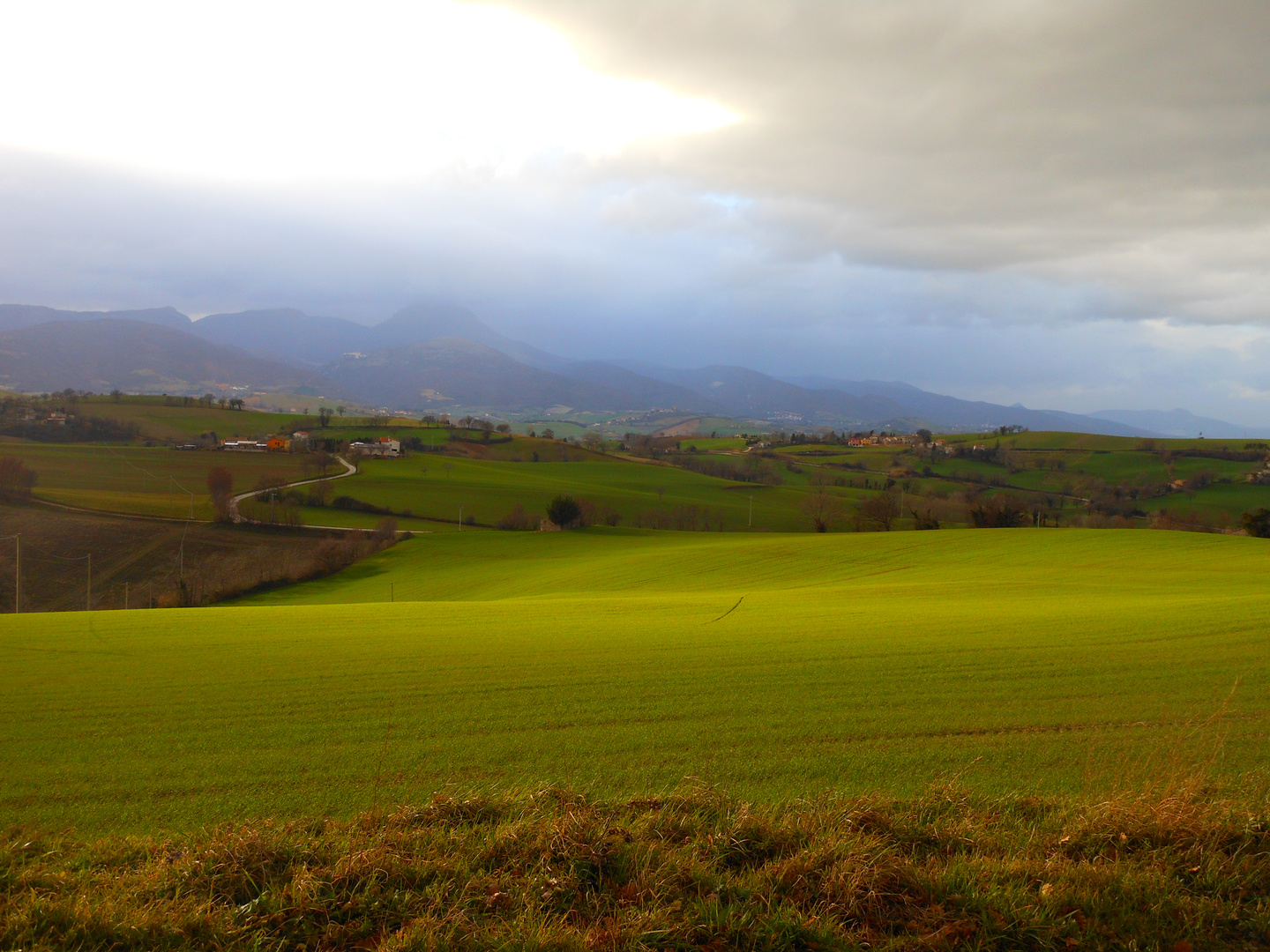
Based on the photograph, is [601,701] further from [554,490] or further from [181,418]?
[181,418]

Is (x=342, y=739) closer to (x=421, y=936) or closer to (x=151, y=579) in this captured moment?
(x=421, y=936)

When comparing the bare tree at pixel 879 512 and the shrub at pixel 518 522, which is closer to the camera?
the shrub at pixel 518 522

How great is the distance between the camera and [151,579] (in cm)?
5044

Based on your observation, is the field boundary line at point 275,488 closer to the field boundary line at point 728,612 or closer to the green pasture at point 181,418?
the green pasture at point 181,418

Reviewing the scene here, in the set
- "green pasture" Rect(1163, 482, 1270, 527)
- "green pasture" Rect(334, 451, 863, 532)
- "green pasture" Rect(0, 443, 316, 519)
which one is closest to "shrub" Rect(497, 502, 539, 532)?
"green pasture" Rect(334, 451, 863, 532)

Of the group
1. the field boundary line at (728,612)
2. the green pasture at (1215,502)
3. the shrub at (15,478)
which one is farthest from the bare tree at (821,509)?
the shrub at (15,478)

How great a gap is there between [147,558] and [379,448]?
51863 mm

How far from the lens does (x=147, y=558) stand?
175ft

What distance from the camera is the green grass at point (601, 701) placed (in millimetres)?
7957

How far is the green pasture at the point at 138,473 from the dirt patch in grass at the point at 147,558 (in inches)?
179

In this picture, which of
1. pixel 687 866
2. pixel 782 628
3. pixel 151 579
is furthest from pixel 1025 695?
pixel 151 579

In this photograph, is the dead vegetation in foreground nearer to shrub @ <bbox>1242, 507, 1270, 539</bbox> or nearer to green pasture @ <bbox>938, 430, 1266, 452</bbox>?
shrub @ <bbox>1242, 507, 1270, 539</bbox>

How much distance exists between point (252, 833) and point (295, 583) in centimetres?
5100

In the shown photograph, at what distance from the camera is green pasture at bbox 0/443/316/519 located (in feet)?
212
